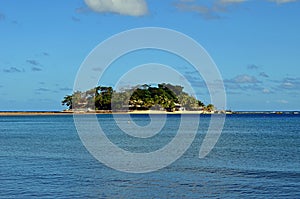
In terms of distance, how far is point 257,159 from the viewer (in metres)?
41.3

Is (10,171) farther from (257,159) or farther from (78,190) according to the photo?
(257,159)

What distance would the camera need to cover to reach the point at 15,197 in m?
24.8

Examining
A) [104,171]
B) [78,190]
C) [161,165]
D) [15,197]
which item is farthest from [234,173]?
[15,197]

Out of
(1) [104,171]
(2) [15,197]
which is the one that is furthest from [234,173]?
(2) [15,197]

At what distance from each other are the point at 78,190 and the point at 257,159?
1947 centimetres

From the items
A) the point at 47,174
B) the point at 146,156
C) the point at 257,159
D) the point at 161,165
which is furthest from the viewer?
the point at 146,156

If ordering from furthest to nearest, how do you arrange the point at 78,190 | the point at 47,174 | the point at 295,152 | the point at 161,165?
the point at 295,152 → the point at 161,165 → the point at 47,174 → the point at 78,190

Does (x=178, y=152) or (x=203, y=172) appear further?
(x=178, y=152)

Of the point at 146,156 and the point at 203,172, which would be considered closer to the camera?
the point at 203,172

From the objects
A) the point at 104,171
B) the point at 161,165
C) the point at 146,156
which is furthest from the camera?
the point at 146,156

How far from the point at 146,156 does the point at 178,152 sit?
5127 mm

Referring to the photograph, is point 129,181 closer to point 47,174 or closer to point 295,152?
point 47,174

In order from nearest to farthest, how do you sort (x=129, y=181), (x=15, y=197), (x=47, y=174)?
(x=15, y=197)
(x=129, y=181)
(x=47, y=174)

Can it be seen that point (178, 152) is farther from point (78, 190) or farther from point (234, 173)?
point (78, 190)
